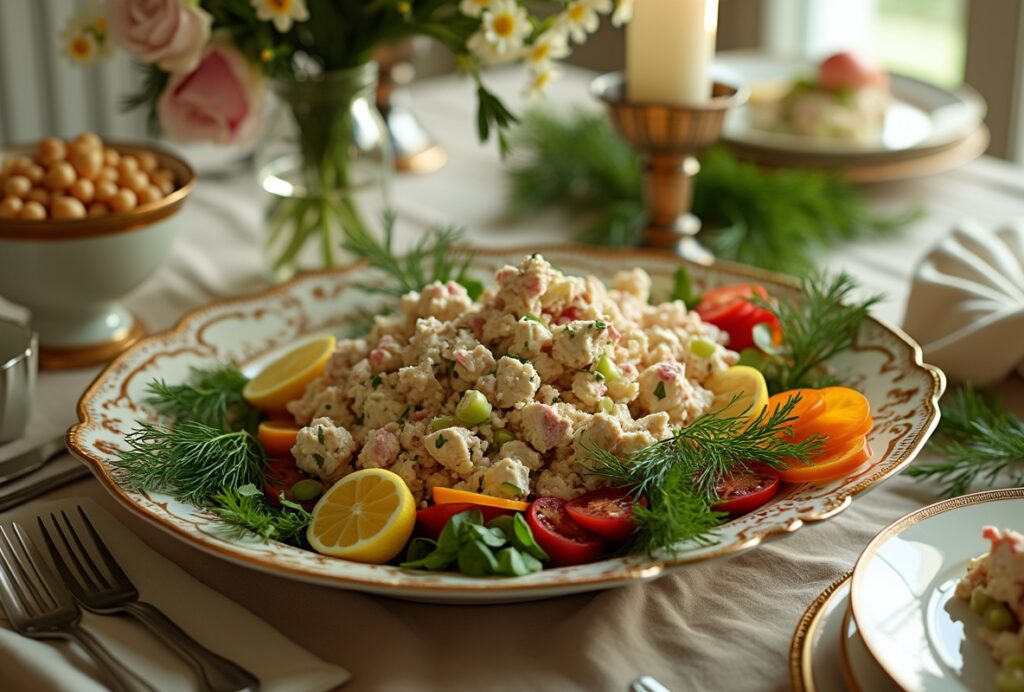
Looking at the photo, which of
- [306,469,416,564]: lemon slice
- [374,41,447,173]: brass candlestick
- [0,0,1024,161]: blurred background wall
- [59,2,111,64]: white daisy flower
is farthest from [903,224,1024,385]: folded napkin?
[0,0,1024,161]: blurred background wall

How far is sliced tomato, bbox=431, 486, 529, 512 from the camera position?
1.02m

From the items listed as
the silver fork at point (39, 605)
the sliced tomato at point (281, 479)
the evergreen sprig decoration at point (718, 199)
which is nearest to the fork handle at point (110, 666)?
the silver fork at point (39, 605)

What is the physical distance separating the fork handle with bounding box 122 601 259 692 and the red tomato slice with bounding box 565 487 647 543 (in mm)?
328

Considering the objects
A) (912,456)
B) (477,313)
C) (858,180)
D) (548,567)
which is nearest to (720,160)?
(858,180)

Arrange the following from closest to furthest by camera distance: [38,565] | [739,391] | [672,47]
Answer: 1. [38,565]
2. [739,391]
3. [672,47]

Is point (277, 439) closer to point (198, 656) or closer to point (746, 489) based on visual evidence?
point (198, 656)

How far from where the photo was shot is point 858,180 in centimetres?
202

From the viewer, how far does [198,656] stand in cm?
94

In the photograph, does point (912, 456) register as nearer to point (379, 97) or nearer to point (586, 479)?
point (586, 479)

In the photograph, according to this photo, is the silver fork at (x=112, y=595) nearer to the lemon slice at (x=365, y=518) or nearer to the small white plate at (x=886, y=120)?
the lemon slice at (x=365, y=518)

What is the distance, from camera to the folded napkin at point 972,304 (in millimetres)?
1374

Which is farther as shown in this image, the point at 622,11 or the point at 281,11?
the point at 622,11

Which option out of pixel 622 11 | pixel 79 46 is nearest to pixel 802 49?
pixel 622 11

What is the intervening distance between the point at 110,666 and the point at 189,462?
24cm
